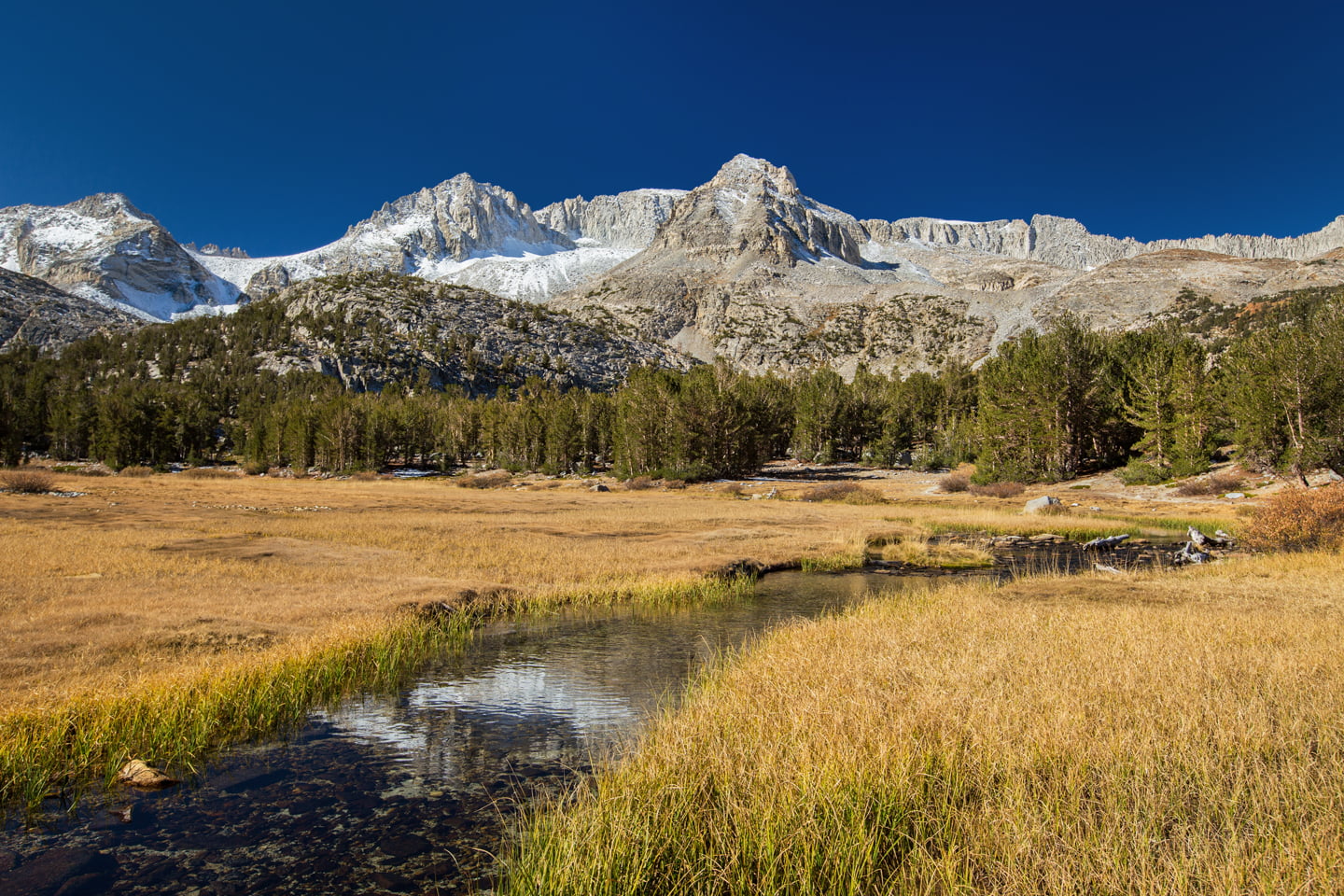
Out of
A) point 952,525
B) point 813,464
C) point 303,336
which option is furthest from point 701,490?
point 303,336

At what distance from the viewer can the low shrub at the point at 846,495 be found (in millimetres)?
56906

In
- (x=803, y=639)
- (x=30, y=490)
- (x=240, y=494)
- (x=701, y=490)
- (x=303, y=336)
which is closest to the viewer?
(x=803, y=639)

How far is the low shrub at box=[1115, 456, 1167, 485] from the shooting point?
184 feet

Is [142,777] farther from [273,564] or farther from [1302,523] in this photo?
[1302,523]

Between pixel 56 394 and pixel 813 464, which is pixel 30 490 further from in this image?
pixel 56 394

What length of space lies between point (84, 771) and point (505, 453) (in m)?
112

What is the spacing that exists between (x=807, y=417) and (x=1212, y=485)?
218ft

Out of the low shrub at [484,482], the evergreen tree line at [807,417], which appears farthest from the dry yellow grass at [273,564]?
the low shrub at [484,482]

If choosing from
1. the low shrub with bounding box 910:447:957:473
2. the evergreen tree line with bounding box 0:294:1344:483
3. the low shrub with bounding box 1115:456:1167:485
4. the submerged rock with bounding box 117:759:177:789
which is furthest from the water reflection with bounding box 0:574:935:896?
the low shrub with bounding box 910:447:957:473

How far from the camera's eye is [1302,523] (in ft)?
76.5

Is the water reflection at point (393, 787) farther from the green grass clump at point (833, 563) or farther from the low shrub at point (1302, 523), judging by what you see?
the low shrub at point (1302, 523)

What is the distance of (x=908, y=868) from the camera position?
5.18 meters

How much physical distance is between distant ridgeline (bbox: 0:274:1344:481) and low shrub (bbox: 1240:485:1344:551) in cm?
2831

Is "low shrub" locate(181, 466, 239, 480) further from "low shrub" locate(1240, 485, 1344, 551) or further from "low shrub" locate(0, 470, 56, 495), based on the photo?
"low shrub" locate(1240, 485, 1344, 551)
